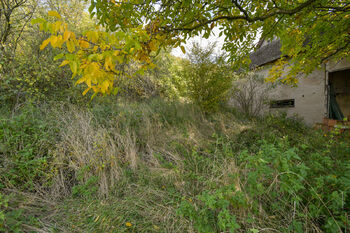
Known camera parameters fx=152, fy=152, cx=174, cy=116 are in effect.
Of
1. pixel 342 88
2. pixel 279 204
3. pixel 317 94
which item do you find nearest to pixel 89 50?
→ pixel 279 204

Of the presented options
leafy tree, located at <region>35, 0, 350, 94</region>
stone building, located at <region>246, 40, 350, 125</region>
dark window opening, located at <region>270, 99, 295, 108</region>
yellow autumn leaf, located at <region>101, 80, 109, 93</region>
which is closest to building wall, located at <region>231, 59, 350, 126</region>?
stone building, located at <region>246, 40, 350, 125</region>

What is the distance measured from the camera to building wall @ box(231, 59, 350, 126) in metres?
5.92

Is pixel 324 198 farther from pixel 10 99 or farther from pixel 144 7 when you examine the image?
pixel 10 99

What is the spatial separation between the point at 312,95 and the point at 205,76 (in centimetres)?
473

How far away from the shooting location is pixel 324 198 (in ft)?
4.99

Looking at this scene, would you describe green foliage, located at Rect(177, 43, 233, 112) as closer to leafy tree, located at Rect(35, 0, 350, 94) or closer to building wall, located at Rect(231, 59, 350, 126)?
leafy tree, located at Rect(35, 0, 350, 94)

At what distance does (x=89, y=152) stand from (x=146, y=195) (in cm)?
142

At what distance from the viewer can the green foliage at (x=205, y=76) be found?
5633 mm

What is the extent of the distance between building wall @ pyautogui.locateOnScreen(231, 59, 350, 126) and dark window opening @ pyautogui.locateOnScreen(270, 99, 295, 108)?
0.16 m

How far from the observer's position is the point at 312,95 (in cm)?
638

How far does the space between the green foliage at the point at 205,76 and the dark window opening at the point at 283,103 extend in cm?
355

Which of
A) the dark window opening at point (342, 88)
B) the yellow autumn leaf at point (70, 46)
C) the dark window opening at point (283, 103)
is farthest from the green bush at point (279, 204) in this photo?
the dark window opening at point (342, 88)

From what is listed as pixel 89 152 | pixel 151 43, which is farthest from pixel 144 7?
pixel 89 152

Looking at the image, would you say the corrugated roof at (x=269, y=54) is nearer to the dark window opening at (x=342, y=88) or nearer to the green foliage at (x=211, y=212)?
the dark window opening at (x=342, y=88)
